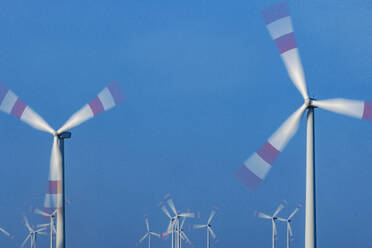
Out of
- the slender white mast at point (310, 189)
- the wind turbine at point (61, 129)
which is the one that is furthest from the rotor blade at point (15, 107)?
the slender white mast at point (310, 189)

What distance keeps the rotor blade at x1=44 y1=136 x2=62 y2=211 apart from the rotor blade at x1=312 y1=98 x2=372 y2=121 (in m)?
10.2

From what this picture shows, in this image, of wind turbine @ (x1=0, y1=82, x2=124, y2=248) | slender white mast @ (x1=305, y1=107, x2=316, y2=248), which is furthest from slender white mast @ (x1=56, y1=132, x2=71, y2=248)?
slender white mast @ (x1=305, y1=107, x2=316, y2=248)

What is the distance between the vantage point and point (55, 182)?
98.8 ft

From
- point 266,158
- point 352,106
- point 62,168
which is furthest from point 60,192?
point 352,106

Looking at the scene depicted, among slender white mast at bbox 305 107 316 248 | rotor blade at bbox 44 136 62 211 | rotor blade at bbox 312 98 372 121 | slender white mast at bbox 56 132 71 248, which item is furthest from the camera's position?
slender white mast at bbox 56 132 71 248

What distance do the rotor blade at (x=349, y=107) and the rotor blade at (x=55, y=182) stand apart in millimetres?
10181

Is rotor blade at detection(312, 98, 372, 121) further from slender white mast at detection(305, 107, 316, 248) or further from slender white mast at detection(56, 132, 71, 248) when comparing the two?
slender white mast at detection(56, 132, 71, 248)

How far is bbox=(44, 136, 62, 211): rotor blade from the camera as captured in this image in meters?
29.2

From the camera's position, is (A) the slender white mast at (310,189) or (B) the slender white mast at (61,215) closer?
(A) the slender white mast at (310,189)

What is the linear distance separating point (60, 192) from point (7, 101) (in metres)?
3.93

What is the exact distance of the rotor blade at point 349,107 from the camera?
23.0m

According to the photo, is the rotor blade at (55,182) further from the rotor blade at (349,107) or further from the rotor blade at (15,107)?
the rotor blade at (349,107)

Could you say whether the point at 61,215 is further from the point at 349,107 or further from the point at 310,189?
the point at 349,107

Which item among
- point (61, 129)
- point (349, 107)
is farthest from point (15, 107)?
point (349, 107)
